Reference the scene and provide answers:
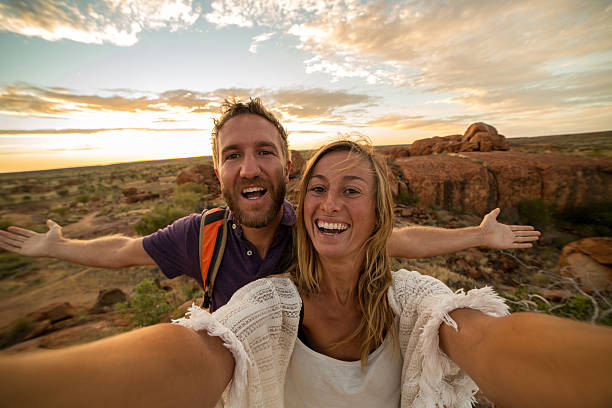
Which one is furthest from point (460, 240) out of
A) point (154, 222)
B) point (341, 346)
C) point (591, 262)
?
point (154, 222)

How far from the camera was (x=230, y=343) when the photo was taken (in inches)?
43.5

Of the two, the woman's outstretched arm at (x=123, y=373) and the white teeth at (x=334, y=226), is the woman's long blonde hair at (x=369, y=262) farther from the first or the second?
the woman's outstretched arm at (x=123, y=373)

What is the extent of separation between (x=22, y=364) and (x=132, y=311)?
5.39 m

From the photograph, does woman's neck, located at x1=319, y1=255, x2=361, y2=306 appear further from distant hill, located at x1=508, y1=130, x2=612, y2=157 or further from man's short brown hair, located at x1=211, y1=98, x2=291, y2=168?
distant hill, located at x1=508, y1=130, x2=612, y2=157

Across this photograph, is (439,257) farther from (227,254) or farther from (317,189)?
(227,254)

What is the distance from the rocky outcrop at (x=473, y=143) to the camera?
17109mm

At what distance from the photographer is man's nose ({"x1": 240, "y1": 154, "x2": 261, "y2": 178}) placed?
224cm

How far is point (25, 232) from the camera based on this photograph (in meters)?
2.57

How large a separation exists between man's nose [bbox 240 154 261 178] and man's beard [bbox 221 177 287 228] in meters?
0.06

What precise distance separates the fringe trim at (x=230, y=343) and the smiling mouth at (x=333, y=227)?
0.97 metres

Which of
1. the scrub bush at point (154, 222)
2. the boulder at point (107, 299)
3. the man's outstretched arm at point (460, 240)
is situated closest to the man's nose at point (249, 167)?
the man's outstretched arm at point (460, 240)

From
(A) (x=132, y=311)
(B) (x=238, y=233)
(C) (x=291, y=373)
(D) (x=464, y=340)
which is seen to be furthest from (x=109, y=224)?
(D) (x=464, y=340)

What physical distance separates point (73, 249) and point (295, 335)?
8.40 feet

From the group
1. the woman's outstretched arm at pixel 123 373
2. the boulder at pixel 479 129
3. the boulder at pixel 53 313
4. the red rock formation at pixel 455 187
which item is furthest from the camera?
the boulder at pixel 479 129
